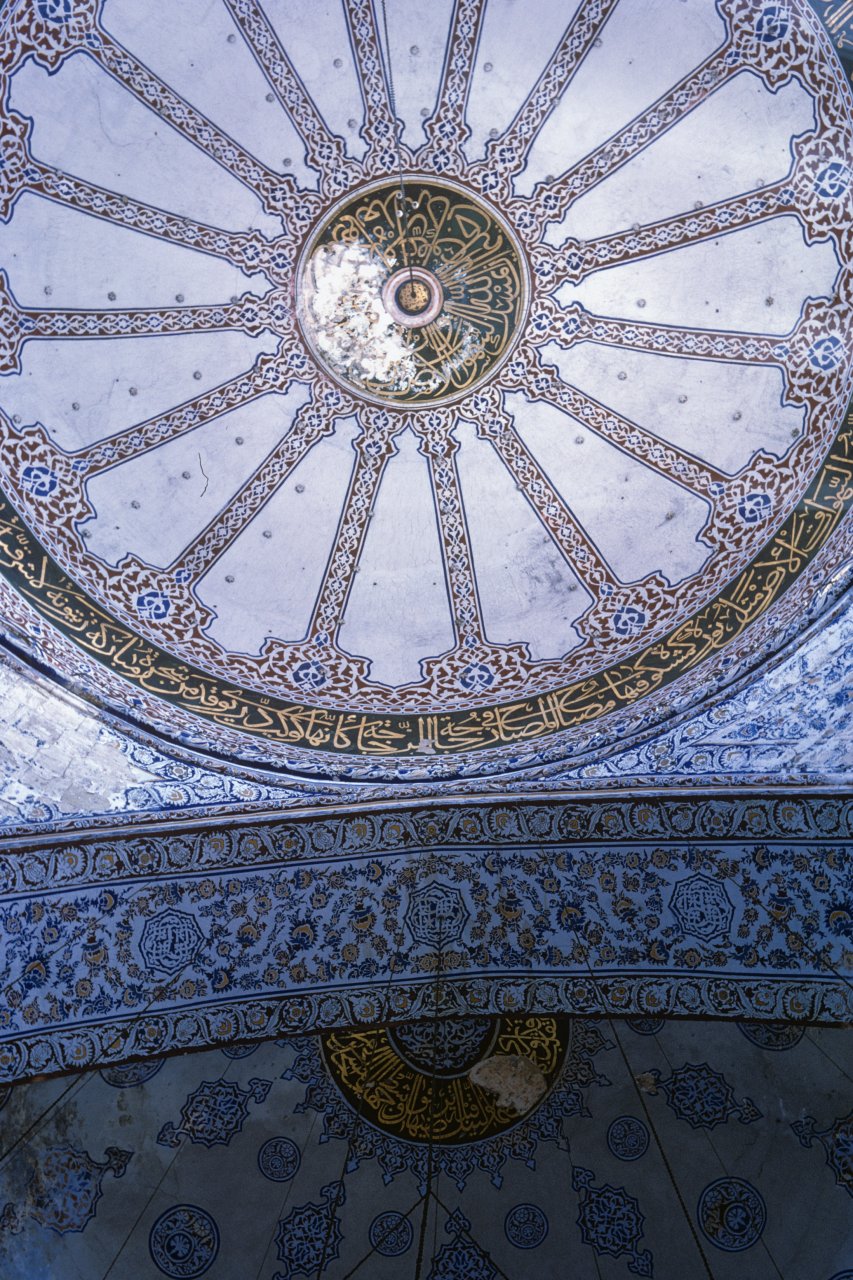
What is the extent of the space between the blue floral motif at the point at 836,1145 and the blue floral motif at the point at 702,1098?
0.24 metres

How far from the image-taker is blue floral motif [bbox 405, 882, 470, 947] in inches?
223

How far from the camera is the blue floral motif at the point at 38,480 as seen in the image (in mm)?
6719

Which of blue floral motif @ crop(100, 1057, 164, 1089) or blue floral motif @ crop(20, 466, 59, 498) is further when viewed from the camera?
blue floral motif @ crop(20, 466, 59, 498)

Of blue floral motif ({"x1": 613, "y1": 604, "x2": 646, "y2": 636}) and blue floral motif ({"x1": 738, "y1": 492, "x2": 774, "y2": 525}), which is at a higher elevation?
blue floral motif ({"x1": 738, "y1": 492, "x2": 774, "y2": 525})

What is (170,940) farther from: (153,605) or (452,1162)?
(452,1162)

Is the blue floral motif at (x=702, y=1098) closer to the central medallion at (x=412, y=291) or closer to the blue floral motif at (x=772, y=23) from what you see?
the central medallion at (x=412, y=291)

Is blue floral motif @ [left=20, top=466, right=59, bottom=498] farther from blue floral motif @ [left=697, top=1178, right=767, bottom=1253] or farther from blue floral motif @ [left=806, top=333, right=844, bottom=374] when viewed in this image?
blue floral motif @ [left=697, top=1178, right=767, bottom=1253]

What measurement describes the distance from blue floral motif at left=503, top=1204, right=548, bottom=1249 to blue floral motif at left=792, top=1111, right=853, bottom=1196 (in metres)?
1.46

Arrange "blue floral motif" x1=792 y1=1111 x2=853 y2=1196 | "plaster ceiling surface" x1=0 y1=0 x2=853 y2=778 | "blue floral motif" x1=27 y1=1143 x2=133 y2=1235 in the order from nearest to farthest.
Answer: "blue floral motif" x1=27 y1=1143 x2=133 y2=1235, "blue floral motif" x1=792 y1=1111 x2=853 y2=1196, "plaster ceiling surface" x1=0 y1=0 x2=853 y2=778

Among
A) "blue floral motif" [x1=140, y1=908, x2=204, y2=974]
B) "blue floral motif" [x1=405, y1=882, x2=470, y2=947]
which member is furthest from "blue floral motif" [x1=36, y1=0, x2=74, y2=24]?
"blue floral motif" [x1=405, y1=882, x2=470, y2=947]

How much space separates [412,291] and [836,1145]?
522 centimetres

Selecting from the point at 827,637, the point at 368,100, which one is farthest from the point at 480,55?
the point at 827,637

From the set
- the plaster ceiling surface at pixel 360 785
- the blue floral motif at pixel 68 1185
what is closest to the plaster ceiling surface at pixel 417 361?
the plaster ceiling surface at pixel 360 785

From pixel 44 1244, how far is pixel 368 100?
6369 millimetres
